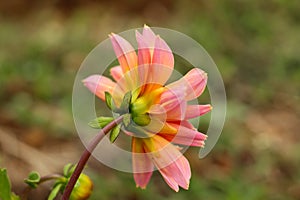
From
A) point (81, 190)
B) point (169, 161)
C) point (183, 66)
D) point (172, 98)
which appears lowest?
point (183, 66)

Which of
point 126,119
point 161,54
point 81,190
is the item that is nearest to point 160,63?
point 161,54

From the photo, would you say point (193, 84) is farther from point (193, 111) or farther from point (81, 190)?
point (81, 190)

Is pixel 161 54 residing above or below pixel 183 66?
above

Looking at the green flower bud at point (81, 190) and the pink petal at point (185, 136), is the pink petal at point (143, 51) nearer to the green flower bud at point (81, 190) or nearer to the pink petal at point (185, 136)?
the pink petal at point (185, 136)

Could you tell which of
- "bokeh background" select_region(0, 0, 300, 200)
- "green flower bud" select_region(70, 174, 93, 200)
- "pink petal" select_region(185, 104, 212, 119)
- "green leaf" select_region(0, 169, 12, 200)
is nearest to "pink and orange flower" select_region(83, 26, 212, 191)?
"pink petal" select_region(185, 104, 212, 119)

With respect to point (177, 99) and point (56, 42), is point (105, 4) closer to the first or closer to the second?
point (56, 42)

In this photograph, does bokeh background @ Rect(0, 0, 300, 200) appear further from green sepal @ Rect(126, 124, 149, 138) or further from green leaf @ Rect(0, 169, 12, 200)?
green sepal @ Rect(126, 124, 149, 138)

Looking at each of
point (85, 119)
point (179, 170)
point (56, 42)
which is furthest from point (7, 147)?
point (179, 170)
